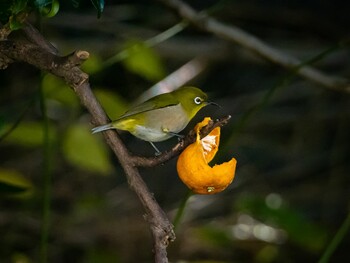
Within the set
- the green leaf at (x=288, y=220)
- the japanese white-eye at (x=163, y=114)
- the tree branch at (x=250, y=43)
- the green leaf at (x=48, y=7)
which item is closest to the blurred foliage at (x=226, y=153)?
the green leaf at (x=288, y=220)

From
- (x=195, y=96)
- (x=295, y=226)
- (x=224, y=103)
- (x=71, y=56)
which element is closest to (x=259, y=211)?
(x=295, y=226)

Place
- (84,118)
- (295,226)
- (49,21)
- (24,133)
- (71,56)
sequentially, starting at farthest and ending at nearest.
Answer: (84,118) → (49,21) → (295,226) → (24,133) → (71,56)

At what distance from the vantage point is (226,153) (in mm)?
2338

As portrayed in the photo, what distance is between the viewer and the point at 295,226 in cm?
235

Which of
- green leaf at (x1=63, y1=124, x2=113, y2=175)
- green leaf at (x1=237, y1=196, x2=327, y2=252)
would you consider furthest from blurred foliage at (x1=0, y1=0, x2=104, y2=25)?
green leaf at (x1=237, y1=196, x2=327, y2=252)

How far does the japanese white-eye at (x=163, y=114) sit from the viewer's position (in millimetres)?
1139

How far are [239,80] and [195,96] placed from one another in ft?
6.45

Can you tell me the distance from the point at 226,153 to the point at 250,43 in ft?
1.08

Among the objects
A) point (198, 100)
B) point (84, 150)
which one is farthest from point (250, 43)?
point (198, 100)

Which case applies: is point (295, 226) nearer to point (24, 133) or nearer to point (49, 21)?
point (24, 133)

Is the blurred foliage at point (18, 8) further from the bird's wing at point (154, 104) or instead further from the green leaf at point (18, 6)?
the bird's wing at point (154, 104)

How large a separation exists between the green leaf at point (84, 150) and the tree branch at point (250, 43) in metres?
0.42

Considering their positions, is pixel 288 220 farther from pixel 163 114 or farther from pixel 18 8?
pixel 18 8

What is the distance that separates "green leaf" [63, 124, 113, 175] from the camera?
2166 mm
